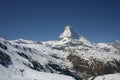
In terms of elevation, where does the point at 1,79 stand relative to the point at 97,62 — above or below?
below

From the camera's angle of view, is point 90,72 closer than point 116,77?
No

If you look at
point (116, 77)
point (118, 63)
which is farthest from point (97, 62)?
point (116, 77)

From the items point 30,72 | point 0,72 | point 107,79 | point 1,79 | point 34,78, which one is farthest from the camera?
point 107,79

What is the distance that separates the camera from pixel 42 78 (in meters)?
44.4

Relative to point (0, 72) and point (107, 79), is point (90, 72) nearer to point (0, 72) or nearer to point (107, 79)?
point (107, 79)

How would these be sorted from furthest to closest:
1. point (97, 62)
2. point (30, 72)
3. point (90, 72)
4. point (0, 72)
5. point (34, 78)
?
point (97, 62), point (90, 72), point (30, 72), point (34, 78), point (0, 72)

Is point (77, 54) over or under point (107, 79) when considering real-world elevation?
over

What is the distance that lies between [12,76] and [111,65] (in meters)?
151

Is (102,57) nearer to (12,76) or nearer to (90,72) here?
(90,72)

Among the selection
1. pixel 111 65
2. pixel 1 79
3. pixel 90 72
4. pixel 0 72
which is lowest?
pixel 1 79

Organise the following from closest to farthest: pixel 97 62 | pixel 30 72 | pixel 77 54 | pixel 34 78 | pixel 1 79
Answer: pixel 1 79, pixel 34 78, pixel 30 72, pixel 97 62, pixel 77 54

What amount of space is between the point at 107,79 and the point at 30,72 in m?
18.2

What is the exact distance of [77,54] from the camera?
613 ft

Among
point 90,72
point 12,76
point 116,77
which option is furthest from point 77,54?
point 12,76
